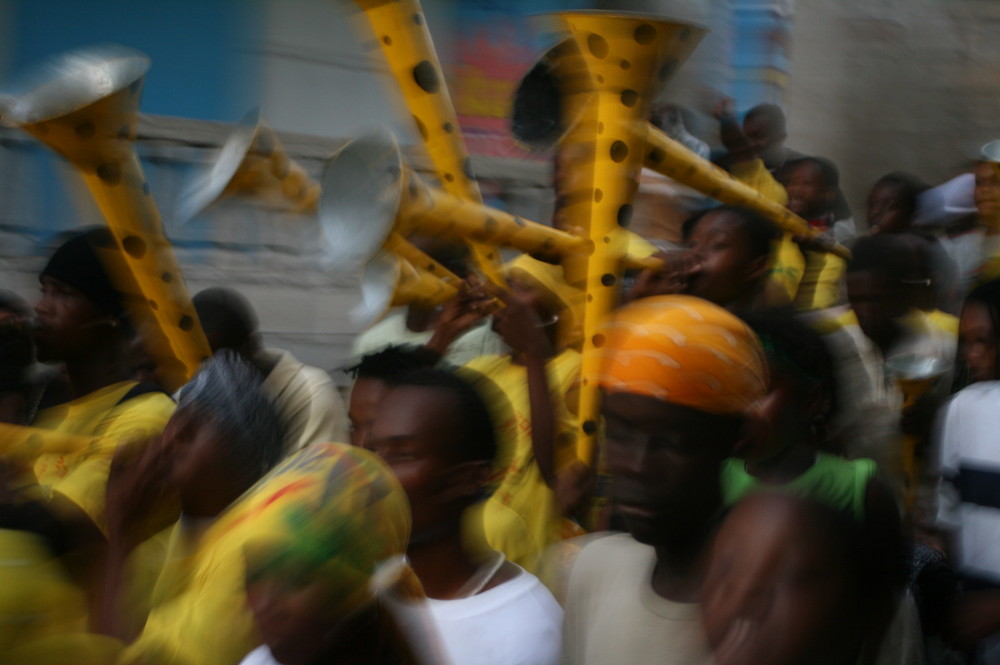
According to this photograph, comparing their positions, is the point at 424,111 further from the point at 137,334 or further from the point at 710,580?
the point at 710,580

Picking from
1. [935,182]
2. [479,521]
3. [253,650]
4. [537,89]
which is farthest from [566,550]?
[935,182]

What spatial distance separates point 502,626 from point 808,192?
340 cm

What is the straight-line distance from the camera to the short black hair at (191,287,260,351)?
11.8 ft

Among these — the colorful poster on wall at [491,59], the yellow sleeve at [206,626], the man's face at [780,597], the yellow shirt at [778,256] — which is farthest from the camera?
the colorful poster on wall at [491,59]

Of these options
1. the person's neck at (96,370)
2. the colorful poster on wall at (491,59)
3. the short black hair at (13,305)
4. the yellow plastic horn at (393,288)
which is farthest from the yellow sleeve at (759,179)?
the short black hair at (13,305)

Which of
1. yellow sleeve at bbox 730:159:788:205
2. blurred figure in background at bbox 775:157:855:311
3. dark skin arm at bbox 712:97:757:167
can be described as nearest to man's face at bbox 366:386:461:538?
blurred figure in background at bbox 775:157:855:311

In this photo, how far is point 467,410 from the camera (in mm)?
2342

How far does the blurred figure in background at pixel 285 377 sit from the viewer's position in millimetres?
3191

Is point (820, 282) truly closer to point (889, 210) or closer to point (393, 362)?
point (889, 210)

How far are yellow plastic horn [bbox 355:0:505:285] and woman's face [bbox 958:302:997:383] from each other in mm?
1341

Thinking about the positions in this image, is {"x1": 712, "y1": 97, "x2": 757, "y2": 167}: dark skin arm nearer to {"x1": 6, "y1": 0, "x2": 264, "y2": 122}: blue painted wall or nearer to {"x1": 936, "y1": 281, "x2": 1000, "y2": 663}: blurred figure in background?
{"x1": 936, "y1": 281, "x2": 1000, "y2": 663}: blurred figure in background

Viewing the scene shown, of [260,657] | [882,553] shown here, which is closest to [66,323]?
[260,657]

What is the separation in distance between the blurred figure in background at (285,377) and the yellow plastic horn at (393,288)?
268 mm

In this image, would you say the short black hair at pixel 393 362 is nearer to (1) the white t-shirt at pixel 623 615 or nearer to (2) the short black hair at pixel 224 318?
(2) the short black hair at pixel 224 318
